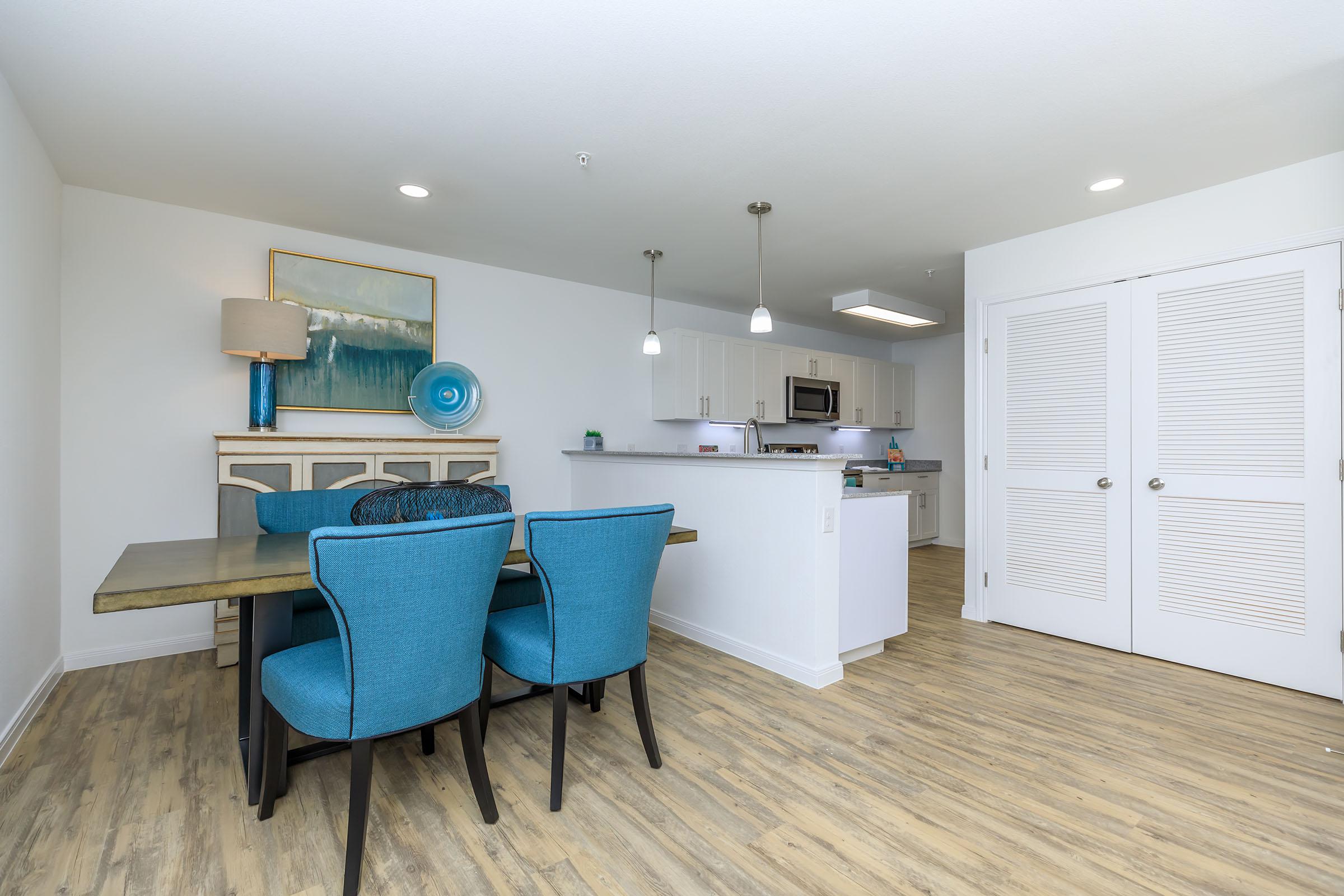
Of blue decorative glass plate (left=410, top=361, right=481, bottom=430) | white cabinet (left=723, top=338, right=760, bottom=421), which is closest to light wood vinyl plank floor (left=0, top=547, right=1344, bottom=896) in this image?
blue decorative glass plate (left=410, top=361, right=481, bottom=430)

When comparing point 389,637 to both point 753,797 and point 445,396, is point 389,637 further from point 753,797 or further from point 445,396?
point 445,396

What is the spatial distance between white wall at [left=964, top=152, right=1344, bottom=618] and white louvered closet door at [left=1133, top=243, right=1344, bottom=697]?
A: 10cm

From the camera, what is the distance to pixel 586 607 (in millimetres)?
1942

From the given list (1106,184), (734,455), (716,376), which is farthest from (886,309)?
(734,455)

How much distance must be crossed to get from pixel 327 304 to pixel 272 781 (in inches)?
111

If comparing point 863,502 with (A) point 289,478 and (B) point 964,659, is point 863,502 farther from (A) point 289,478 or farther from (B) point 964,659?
(A) point 289,478

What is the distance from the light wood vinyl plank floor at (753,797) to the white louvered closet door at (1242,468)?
0.30m

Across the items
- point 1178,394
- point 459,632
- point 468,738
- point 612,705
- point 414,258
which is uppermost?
point 414,258

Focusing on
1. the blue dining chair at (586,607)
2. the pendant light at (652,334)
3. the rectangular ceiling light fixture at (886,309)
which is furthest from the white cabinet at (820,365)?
the blue dining chair at (586,607)

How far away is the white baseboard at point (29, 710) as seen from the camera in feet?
7.32

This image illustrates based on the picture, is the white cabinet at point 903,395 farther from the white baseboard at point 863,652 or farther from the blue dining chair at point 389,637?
the blue dining chair at point 389,637

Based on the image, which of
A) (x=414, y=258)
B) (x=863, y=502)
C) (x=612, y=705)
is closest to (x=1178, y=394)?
(x=863, y=502)

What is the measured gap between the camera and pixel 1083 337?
3525mm

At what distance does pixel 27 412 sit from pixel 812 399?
541cm
